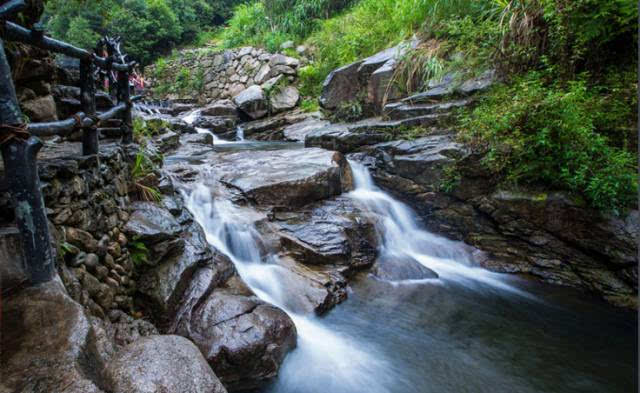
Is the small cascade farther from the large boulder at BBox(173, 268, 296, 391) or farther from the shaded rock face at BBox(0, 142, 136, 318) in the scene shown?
the large boulder at BBox(173, 268, 296, 391)

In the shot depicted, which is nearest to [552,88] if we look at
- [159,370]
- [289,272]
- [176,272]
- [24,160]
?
[289,272]

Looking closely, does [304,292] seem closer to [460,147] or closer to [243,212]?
[243,212]

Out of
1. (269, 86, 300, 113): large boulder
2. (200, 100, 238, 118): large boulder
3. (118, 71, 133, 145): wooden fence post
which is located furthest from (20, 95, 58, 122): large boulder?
(200, 100, 238, 118): large boulder

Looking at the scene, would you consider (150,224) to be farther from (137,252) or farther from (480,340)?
(480,340)

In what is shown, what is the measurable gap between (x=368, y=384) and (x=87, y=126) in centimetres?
302

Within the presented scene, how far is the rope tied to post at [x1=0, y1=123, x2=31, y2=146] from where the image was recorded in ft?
5.11

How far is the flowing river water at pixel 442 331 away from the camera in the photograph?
2938mm

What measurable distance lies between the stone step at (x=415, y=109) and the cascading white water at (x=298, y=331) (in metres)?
3.75

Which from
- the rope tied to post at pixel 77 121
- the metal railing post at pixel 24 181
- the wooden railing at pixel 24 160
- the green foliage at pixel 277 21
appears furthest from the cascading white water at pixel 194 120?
the metal railing post at pixel 24 181

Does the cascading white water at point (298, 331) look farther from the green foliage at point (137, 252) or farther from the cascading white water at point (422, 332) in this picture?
the green foliage at point (137, 252)

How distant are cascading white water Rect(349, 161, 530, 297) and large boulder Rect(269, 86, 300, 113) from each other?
687 cm

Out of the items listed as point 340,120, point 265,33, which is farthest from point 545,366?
point 265,33

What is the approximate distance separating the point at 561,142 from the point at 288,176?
12.4 ft

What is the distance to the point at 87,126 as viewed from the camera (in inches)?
93.9
